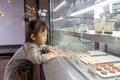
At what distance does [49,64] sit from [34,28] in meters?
0.33

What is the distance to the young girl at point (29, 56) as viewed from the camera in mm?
1516

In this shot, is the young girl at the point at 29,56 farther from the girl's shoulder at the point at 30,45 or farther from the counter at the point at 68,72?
the counter at the point at 68,72

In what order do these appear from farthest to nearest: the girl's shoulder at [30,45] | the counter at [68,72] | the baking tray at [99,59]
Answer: the girl's shoulder at [30,45], the baking tray at [99,59], the counter at [68,72]

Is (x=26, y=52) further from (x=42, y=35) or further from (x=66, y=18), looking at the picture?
(x=66, y=18)

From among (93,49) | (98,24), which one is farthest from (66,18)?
(98,24)

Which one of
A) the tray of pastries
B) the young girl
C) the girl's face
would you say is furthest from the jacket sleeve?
the tray of pastries

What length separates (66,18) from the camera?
2.40 m

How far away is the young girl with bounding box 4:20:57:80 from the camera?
1516 millimetres

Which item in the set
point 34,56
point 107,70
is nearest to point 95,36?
point 107,70

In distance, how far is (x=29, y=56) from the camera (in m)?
1.50

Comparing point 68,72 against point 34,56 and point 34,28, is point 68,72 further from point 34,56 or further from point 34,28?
point 34,28

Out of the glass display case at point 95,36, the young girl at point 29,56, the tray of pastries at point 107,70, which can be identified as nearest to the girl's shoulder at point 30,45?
the young girl at point 29,56

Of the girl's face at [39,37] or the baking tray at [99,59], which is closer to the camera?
the baking tray at [99,59]

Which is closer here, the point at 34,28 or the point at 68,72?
the point at 68,72
